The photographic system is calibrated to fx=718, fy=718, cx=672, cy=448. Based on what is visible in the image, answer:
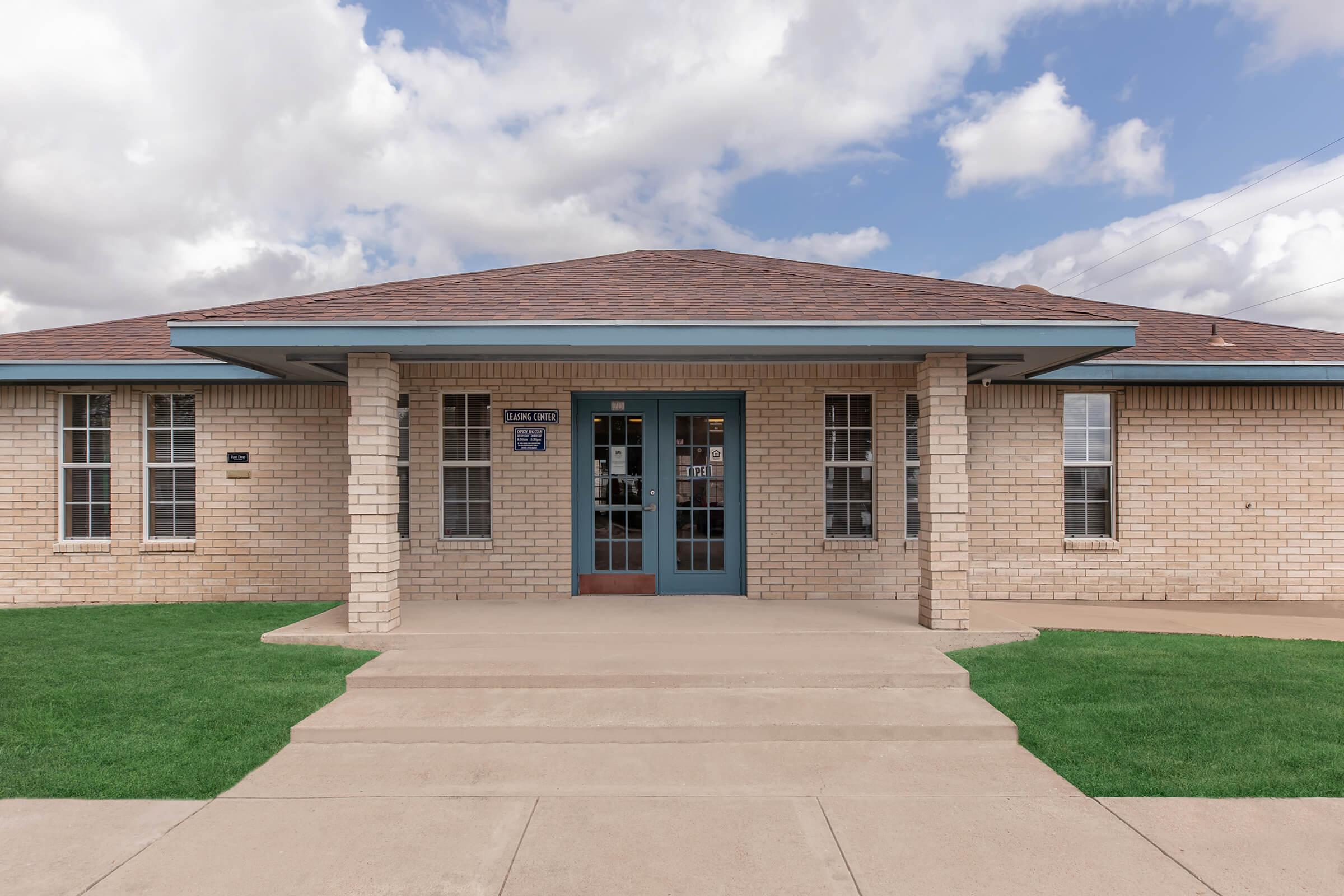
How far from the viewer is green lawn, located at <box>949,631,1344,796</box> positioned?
13.7 feet

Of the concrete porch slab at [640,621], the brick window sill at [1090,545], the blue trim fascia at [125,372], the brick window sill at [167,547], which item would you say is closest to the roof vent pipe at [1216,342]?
the brick window sill at [1090,545]

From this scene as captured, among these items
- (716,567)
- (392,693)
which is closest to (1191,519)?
(716,567)

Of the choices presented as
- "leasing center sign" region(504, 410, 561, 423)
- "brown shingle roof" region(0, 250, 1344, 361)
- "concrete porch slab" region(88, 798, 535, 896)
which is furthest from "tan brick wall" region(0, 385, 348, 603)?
"concrete porch slab" region(88, 798, 535, 896)

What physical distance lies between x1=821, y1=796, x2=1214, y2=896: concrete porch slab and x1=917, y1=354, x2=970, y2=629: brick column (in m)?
2.70

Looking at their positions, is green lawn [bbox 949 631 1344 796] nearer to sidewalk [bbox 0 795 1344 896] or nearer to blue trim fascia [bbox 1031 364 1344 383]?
sidewalk [bbox 0 795 1344 896]

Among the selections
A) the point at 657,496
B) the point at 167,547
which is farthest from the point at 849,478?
the point at 167,547

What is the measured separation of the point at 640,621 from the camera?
702cm

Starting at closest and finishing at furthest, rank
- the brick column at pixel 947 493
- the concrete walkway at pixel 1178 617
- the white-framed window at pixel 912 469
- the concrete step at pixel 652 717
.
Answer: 1. the concrete step at pixel 652 717
2. the brick column at pixel 947 493
3. the concrete walkway at pixel 1178 617
4. the white-framed window at pixel 912 469

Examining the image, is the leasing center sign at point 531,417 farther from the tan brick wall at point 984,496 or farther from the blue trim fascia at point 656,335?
the blue trim fascia at point 656,335

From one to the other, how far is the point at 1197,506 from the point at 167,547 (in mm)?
12626

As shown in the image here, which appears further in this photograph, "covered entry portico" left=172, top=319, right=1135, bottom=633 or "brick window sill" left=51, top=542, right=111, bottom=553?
"brick window sill" left=51, top=542, right=111, bottom=553

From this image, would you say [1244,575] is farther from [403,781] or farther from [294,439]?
[294,439]

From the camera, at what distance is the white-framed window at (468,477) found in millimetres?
8430

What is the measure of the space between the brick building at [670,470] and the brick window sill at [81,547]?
2cm
